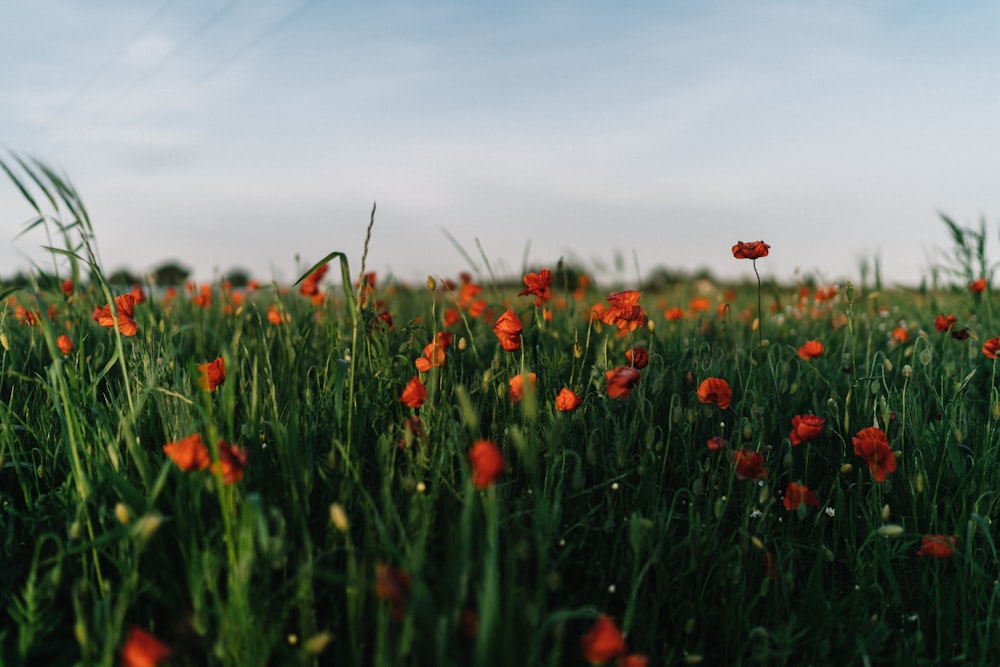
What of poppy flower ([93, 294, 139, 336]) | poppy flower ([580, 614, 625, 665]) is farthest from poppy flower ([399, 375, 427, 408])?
poppy flower ([93, 294, 139, 336])

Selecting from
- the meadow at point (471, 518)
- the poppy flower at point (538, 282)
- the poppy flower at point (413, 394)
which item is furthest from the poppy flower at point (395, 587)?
the poppy flower at point (538, 282)

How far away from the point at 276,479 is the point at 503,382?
683mm

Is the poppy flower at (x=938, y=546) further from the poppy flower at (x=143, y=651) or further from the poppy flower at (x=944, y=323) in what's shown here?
the poppy flower at (x=143, y=651)

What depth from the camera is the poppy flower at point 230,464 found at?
4.41 feet

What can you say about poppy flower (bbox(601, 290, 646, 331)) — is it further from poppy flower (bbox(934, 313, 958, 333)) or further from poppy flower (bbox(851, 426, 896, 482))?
poppy flower (bbox(934, 313, 958, 333))

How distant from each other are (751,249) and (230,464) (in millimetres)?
1550

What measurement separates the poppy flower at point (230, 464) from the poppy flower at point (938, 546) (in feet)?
4.69

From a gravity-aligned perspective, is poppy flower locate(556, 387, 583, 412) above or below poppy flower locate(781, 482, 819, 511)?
above

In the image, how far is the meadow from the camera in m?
1.26

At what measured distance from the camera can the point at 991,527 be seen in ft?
6.48

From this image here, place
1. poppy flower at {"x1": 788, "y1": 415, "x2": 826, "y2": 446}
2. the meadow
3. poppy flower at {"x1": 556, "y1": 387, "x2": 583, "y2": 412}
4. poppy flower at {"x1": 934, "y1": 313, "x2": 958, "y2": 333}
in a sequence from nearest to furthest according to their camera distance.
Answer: the meadow → poppy flower at {"x1": 556, "y1": 387, "x2": 583, "y2": 412} → poppy flower at {"x1": 788, "y1": 415, "x2": 826, "y2": 446} → poppy flower at {"x1": 934, "y1": 313, "x2": 958, "y2": 333}

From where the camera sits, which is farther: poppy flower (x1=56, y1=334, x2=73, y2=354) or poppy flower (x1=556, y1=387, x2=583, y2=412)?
poppy flower (x1=56, y1=334, x2=73, y2=354)

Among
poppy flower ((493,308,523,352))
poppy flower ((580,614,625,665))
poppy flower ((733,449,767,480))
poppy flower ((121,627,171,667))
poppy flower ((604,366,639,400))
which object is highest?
poppy flower ((493,308,523,352))

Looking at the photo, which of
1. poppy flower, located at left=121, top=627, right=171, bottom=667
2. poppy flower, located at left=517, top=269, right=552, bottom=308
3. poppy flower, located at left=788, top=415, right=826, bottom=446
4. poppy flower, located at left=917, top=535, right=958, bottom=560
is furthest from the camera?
poppy flower, located at left=517, top=269, right=552, bottom=308
